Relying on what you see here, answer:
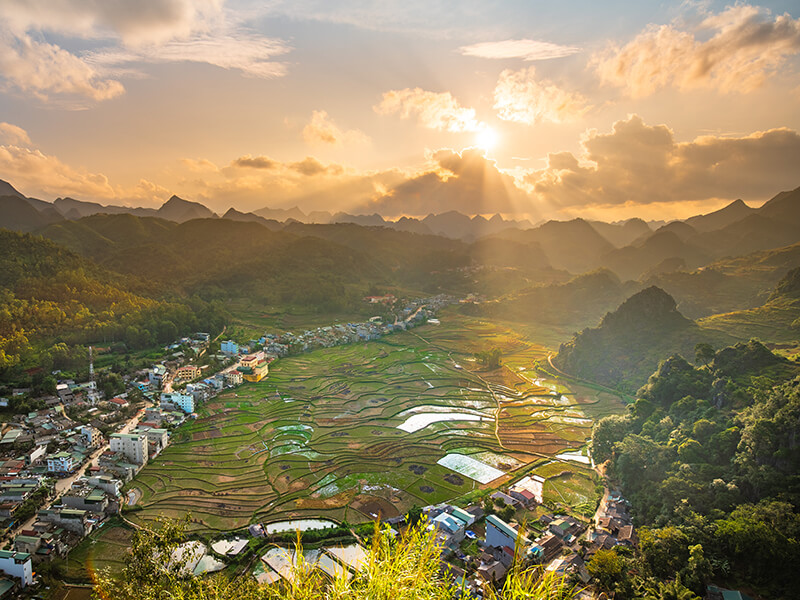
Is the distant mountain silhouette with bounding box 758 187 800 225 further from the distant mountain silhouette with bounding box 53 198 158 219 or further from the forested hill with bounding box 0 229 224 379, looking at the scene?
the distant mountain silhouette with bounding box 53 198 158 219

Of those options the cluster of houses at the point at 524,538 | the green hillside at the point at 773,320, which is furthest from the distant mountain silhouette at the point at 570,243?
the cluster of houses at the point at 524,538

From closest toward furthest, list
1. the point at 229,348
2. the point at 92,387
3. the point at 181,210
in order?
1. the point at 92,387
2. the point at 229,348
3. the point at 181,210

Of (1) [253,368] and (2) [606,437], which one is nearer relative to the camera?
(2) [606,437]

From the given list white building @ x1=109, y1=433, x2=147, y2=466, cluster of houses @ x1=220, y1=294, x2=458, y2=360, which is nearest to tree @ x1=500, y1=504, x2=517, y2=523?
white building @ x1=109, y1=433, x2=147, y2=466

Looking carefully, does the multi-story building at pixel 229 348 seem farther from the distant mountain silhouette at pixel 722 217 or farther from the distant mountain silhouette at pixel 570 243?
the distant mountain silhouette at pixel 722 217

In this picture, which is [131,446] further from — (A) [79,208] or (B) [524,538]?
(A) [79,208]

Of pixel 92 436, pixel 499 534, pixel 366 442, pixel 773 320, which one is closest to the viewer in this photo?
pixel 499 534

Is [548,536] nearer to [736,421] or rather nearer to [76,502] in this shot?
[736,421]

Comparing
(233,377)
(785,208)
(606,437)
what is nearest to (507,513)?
(606,437)
